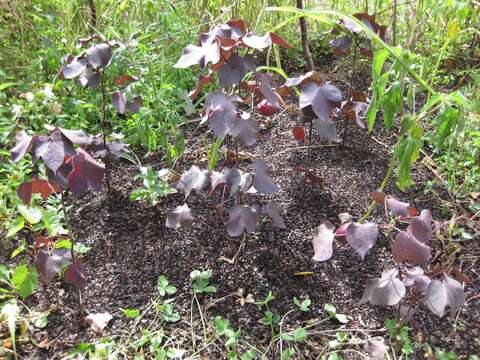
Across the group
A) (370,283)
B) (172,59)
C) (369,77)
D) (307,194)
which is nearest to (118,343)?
(370,283)

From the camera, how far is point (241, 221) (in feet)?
4.78

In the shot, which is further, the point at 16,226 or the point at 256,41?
the point at 16,226

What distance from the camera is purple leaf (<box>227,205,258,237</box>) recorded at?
1.45 metres

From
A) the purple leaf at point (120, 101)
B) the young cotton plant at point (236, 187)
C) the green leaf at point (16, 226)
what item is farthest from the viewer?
the purple leaf at point (120, 101)

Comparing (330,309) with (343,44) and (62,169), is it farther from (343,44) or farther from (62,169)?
(343,44)

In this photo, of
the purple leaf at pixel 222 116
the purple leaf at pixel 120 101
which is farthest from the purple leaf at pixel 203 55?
the purple leaf at pixel 120 101

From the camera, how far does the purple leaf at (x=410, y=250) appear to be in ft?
3.76

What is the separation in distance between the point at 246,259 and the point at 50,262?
628 millimetres

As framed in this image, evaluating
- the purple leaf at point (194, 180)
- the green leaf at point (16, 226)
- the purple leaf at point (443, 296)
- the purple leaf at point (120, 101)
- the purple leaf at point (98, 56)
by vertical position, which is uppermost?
the purple leaf at point (98, 56)

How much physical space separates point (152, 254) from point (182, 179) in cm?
32

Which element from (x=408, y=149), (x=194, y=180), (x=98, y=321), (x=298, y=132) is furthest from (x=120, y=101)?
(x=408, y=149)

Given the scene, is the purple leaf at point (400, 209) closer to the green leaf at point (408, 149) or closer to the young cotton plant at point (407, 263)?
the young cotton plant at point (407, 263)

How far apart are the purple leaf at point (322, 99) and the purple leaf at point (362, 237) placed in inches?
13.3

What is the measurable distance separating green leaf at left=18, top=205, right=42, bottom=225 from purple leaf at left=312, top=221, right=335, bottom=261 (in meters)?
0.97
